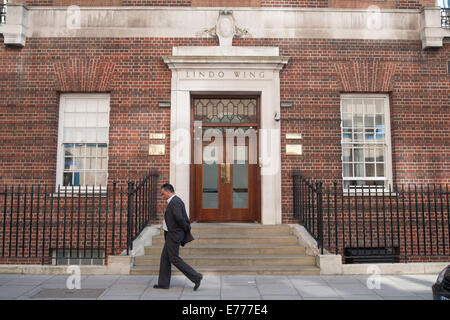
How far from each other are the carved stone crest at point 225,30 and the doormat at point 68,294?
6.34 metres

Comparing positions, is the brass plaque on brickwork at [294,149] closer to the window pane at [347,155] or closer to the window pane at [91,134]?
the window pane at [347,155]

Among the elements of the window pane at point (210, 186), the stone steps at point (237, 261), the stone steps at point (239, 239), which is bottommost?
the stone steps at point (237, 261)


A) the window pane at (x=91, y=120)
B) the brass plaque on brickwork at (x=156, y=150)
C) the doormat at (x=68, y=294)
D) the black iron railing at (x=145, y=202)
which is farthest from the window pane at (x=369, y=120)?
the doormat at (x=68, y=294)

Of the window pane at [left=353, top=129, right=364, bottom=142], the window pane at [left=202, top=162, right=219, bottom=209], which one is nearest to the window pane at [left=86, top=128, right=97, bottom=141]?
the window pane at [left=202, top=162, right=219, bottom=209]

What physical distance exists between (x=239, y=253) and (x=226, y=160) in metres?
2.75

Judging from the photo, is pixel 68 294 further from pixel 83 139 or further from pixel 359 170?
pixel 359 170

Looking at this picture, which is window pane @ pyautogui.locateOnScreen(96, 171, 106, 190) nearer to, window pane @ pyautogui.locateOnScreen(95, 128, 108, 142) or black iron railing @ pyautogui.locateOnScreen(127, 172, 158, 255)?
window pane @ pyautogui.locateOnScreen(95, 128, 108, 142)

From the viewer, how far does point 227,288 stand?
606cm

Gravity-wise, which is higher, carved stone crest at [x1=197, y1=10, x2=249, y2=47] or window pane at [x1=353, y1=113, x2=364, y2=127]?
carved stone crest at [x1=197, y1=10, x2=249, y2=47]

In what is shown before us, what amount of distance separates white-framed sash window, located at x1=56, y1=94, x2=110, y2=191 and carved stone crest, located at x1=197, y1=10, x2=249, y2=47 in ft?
10.1

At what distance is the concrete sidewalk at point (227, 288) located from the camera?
5.62 m

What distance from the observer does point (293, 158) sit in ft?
29.9

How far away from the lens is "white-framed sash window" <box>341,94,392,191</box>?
9352mm

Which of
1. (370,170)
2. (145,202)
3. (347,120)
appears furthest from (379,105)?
(145,202)
